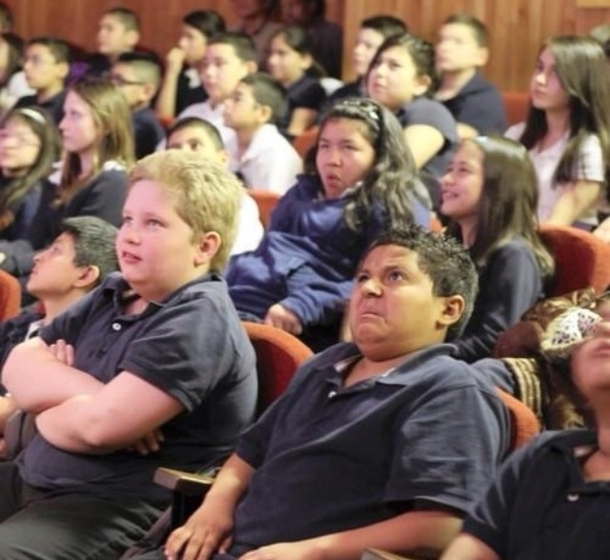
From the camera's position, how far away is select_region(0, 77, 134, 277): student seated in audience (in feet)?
12.9

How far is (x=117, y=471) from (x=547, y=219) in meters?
1.63

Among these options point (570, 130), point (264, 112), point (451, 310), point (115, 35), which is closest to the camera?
point (451, 310)

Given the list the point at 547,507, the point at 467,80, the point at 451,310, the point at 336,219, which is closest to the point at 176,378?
the point at 451,310

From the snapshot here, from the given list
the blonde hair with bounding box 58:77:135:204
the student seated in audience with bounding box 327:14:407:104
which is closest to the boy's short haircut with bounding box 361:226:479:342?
the blonde hair with bounding box 58:77:135:204

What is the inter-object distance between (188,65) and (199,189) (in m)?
Result: 3.75

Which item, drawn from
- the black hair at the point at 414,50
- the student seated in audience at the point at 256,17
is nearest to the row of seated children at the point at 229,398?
the black hair at the point at 414,50

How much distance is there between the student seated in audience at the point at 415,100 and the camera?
417cm

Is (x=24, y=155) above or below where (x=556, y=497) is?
below

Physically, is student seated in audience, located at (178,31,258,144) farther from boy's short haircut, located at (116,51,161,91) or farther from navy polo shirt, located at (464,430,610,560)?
navy polo shirt, located at (464,430,610,560)

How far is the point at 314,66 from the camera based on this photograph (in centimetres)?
558

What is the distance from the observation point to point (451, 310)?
7.28 ft

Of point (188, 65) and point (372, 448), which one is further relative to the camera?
point (188, 65)

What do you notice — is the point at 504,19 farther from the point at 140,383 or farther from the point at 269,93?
the point at 140,383

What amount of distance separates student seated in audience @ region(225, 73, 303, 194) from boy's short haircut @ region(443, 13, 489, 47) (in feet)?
1.98
